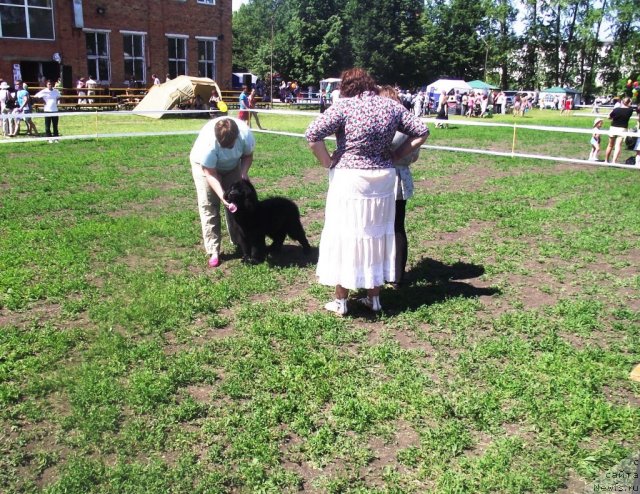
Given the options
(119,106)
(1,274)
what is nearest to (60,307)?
(1,274)

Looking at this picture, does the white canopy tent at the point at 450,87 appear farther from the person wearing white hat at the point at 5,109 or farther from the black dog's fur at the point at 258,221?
the black dog's fur at the point at 258,221

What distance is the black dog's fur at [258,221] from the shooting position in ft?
19.0

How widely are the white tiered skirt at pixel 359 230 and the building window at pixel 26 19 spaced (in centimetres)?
3201

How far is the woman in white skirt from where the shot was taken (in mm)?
4355

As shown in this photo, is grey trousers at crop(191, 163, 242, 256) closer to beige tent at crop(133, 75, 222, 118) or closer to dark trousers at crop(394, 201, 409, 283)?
dark trousers at crop(394, 201, 409, 283)

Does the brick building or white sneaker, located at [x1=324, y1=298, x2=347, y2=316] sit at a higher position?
the brick building

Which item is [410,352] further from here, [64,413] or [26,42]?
[26,42]

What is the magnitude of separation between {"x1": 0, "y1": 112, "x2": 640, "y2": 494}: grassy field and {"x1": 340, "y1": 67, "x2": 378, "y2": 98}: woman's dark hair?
188 cm

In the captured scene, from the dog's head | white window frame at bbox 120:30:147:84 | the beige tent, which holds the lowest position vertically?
the dog's head

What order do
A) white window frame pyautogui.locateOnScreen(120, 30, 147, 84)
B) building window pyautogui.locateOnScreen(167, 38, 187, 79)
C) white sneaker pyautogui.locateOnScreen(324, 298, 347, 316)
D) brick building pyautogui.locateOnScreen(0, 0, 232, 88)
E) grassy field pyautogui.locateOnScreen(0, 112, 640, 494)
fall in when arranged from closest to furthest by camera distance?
grassy field pyautogui.locateOnScreen(0, 112, 640, 494) < white sneaker pyautogui.locateOnScreen(324, 298, 347, 316) < brick building pyautogui.locateOnScreen(0, 0, 232, 88) < white window frame pyautogui.locateOnScreen(120, 30, 147, 84) < building window pyautogui.locateOnScreen(167, 38, 187, 79)

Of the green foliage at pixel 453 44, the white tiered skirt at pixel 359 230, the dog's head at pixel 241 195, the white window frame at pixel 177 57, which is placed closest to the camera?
the white tiered skirt at pixel 359 230

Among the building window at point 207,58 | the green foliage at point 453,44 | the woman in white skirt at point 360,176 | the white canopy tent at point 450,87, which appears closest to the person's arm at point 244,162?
the woman in white skirt at point 360,176

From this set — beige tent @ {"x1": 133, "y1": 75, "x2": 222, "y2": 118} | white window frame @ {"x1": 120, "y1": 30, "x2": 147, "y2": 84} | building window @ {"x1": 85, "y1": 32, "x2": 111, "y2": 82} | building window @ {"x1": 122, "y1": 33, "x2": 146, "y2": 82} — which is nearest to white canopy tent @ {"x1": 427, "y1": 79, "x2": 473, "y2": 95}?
white window frame @ {"x1": 120, "y1": 30, "x2": 147, "y2": 84}

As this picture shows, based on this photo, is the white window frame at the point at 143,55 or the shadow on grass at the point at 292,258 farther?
the white window frame at the point at 143,55
